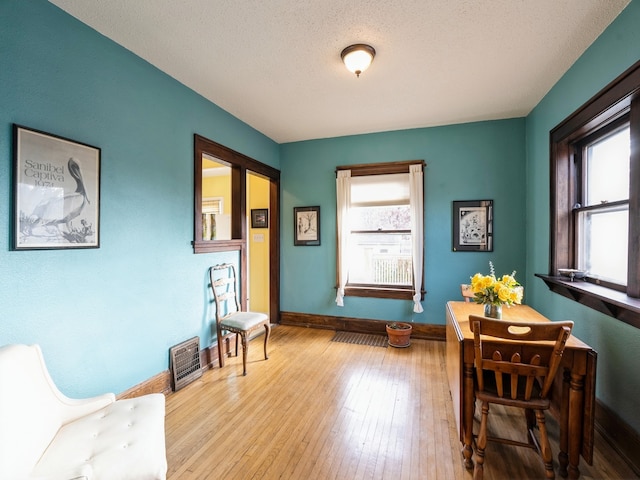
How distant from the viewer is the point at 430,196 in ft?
13.2

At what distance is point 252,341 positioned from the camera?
4.03 meters

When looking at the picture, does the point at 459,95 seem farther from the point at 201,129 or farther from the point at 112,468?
the point at 112,468

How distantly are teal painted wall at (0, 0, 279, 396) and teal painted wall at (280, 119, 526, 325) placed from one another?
173 centimetres

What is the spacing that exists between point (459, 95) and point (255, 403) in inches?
141

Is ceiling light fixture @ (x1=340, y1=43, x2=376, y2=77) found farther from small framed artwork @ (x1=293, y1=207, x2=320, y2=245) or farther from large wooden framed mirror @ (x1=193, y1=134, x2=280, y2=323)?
small framed artwork @ (x1=293, y1=207, x2=320, y2=245)

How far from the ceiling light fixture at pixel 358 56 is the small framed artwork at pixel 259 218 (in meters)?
2.88

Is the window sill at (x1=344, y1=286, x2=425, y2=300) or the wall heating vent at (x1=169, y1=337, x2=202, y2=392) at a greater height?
the window sill at (x1=344, y1=286, x2=425, y2=300)

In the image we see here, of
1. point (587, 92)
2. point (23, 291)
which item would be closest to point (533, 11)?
point (587, 92)

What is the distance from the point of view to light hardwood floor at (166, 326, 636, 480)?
69.3 inches

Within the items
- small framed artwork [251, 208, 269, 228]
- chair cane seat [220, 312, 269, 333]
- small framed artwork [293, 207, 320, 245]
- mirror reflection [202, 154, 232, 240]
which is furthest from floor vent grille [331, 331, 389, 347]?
mirror reflection [202, 154, 232, 240]

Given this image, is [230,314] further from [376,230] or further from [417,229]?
[417,229]

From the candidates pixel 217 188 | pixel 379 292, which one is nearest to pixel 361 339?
pixel 379 292

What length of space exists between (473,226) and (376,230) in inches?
49.8

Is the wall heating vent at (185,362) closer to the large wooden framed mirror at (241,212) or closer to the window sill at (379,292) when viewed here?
the large wooden framed mirror at (241,212)
